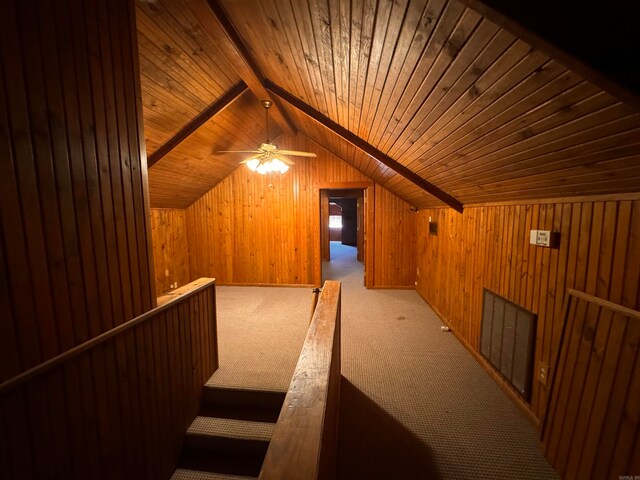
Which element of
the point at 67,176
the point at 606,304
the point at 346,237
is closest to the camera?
the point at 67,176

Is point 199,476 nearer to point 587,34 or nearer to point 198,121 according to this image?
point 587,34

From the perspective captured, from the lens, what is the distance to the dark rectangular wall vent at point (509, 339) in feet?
6.41

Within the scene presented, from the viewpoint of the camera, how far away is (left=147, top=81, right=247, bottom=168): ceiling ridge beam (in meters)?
3.12

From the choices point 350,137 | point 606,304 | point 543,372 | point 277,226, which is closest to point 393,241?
point 277,226

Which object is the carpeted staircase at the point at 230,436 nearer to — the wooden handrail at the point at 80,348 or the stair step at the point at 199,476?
the stair step at the point at 199,476

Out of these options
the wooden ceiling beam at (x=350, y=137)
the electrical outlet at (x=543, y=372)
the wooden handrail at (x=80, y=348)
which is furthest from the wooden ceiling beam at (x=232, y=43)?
the electrical outlet at (x=543, y=372)

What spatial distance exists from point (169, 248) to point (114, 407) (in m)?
4.05

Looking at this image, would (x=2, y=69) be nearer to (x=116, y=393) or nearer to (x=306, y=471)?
(x=116, y=393)

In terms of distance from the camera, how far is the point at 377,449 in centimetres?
176

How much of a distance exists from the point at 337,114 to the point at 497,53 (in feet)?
5.93

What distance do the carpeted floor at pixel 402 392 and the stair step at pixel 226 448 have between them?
1.17 ft

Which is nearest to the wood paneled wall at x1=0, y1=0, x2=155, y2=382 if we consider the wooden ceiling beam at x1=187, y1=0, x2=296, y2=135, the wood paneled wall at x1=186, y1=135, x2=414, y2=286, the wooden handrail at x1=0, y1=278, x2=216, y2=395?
the wooden handrail at x1=0, y1=278, x2=216, y2=395

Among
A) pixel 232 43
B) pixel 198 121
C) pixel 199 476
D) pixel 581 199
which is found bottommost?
pixel 199 476

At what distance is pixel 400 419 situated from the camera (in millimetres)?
1987
